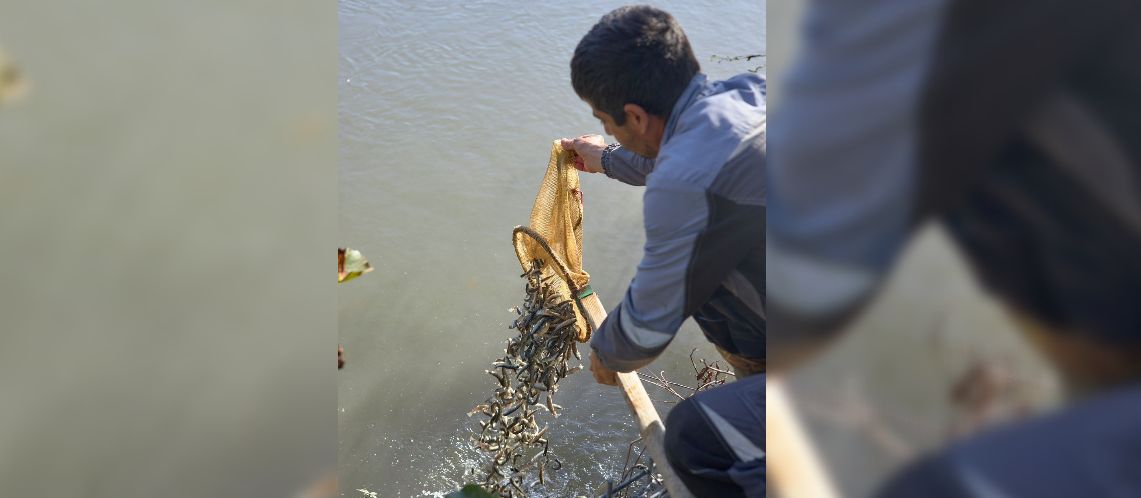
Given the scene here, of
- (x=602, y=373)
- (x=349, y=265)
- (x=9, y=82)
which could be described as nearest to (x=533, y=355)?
(x=602, y=373)

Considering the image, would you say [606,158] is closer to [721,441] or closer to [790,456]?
[721,441]

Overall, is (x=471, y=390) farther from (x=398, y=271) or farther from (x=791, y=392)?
(x=791, y=392)

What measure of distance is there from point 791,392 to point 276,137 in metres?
0.44

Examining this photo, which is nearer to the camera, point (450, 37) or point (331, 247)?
point (331, 247)

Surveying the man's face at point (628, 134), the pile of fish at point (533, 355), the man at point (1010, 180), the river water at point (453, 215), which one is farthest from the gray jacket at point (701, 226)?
the river water at point (453, 215)

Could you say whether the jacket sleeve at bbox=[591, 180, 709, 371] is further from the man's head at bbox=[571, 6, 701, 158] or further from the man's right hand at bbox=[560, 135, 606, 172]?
the man's right hand at bbox=[560, 135, 606, 172]

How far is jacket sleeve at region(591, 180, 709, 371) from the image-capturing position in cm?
232

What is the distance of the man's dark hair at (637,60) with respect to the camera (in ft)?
8.23

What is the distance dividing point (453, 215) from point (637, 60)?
10.9 ft

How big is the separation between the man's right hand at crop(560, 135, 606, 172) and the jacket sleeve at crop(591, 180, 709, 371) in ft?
2.45

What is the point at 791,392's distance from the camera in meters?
0.64

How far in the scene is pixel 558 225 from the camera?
3213 mm

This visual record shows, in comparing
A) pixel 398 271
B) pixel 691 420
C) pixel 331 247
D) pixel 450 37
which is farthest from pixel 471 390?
pixel 331 247

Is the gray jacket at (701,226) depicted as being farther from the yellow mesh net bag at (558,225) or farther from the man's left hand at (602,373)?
the yellow mesh net bag at (558,225)
